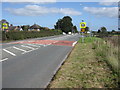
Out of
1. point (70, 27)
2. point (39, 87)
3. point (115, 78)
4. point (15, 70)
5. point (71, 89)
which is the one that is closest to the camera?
point (71, 89)

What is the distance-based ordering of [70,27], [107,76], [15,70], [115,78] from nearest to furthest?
1. [115,78]
2. [107,76]
3. [15,70]
4. [70,27]

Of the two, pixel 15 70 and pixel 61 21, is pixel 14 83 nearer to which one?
pixel 15 70

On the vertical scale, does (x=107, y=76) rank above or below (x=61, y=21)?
below

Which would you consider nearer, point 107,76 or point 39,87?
point 39,87

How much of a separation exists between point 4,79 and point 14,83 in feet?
2.28

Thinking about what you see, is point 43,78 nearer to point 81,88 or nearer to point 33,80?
point 33,80

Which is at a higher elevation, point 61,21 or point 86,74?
point 61,21

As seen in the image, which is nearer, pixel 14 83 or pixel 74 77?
pixel 14 83

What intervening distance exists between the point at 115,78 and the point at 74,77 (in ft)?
4.85

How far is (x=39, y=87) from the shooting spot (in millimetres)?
5617

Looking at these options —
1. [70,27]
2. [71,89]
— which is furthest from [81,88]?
[70,27]

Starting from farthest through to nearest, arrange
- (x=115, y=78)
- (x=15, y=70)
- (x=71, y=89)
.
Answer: (x=15, y=70) < (x=115, y=78) < (x=71, y=89)


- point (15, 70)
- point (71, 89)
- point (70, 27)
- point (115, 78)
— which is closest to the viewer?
point (71, 89)

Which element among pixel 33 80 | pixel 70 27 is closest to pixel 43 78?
pixel 33 80
